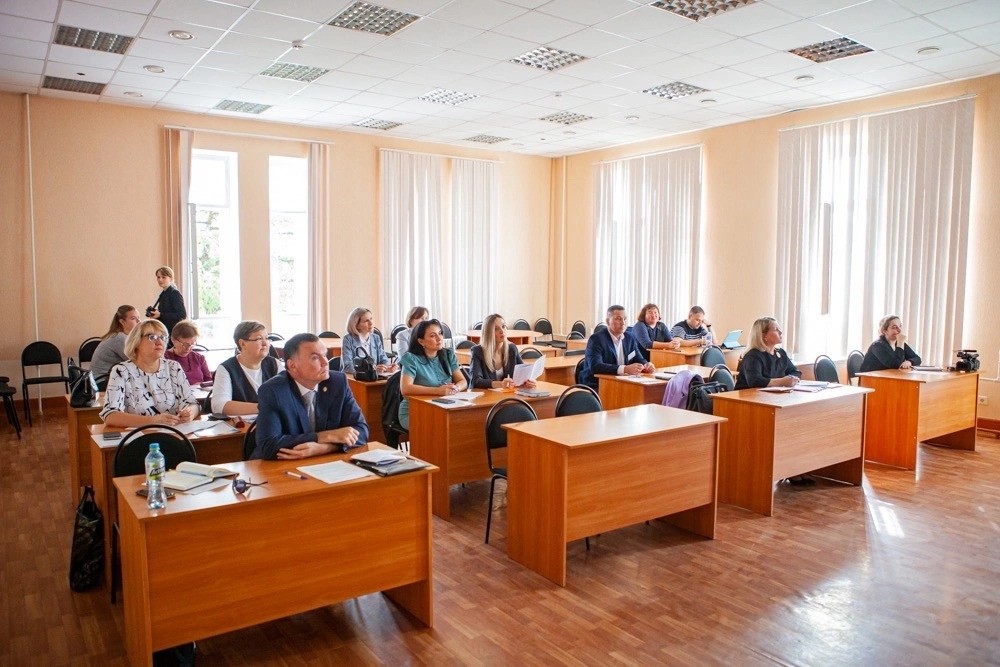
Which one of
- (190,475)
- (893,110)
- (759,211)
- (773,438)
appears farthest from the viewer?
(759,211)

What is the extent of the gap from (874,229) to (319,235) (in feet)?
23.8

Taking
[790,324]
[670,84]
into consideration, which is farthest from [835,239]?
[670,84]

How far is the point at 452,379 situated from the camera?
574cm

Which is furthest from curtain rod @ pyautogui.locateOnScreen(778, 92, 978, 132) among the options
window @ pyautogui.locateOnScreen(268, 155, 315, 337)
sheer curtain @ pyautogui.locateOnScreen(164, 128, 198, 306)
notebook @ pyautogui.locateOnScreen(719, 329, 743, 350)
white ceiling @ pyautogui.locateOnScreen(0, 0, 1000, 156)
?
sheer curtain @ pyautogui.locateOnScreen(164, 128, 198, 306)

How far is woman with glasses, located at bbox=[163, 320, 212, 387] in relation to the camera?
5.35m

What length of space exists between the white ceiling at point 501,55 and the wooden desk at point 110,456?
11.1ft

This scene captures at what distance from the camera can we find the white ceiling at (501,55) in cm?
561

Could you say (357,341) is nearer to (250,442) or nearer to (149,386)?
(149,386)

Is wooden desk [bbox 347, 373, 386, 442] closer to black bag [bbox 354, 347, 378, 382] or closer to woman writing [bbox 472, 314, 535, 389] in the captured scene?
black bag [bbox 354, 347, 378, 382]

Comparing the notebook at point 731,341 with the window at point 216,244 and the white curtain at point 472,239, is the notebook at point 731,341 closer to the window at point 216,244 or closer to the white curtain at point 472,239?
the white curtain at point 472,239

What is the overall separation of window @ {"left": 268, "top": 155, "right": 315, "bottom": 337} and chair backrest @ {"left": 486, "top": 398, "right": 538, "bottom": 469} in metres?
6.38

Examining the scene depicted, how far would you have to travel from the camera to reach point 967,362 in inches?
274

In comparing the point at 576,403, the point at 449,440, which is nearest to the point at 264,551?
the point at 449,440

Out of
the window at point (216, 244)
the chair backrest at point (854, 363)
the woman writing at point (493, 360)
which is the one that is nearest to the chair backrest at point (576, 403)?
the woman writing at point (493, 360)
